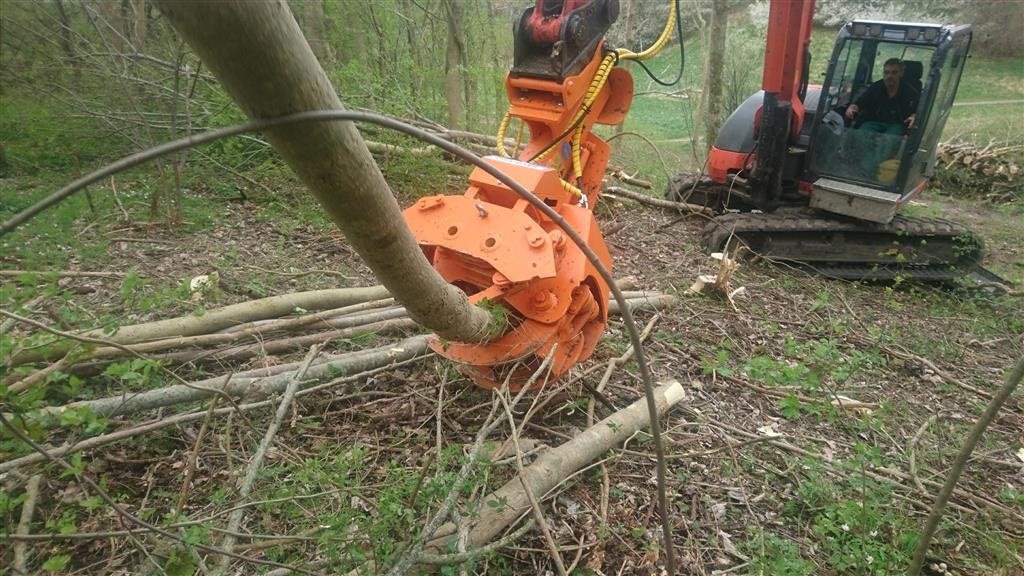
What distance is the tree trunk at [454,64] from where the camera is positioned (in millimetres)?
8406

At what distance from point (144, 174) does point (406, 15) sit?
15.5 ft

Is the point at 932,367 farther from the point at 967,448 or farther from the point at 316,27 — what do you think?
the point at 316,27

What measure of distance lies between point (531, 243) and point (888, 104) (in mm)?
6391

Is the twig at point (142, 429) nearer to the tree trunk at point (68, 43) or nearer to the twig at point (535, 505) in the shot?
the twig at point (535, 505)

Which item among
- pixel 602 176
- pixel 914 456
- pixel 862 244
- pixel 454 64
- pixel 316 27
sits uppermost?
pixel 316 27

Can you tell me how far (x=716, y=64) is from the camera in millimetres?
12008

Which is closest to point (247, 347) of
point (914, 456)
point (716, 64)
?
point (914, 456)

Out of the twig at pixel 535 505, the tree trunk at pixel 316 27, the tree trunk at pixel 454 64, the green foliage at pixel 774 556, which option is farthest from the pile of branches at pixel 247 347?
the tree trunk at pixel 316 27

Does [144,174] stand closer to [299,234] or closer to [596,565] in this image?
[299,234]

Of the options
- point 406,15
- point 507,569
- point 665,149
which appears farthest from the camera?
point 665,149

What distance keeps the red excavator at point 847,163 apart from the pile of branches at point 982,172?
6315 millimetres

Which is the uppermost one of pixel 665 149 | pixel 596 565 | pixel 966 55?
pixel 966 55

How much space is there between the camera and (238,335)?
3.57 m

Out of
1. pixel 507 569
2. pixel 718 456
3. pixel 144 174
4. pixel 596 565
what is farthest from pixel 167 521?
pixel 144 174
